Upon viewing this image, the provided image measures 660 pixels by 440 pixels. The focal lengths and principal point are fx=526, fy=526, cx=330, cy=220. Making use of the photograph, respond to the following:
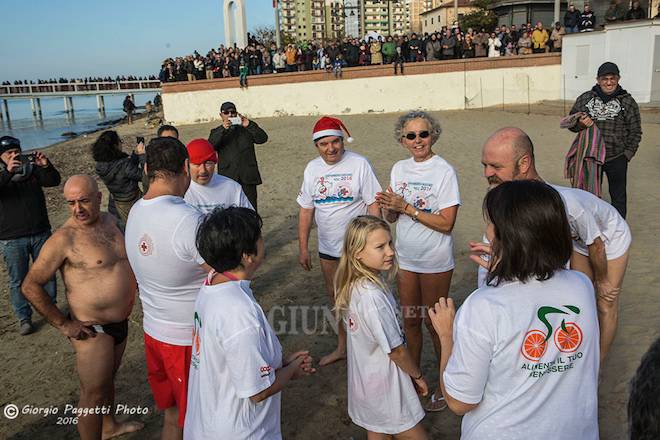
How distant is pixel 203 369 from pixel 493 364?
118cm

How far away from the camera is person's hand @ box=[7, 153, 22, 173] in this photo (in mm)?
5164

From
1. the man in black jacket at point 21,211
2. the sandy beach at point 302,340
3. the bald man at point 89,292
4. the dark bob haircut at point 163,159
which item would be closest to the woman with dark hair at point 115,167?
the man in black jacket at point 21,211

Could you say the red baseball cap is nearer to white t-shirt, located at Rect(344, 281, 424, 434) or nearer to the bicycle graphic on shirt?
white t-shirt, located at Rect(344, 281, 424, 434)

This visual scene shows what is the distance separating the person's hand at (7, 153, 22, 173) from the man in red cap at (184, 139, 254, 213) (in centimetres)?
199

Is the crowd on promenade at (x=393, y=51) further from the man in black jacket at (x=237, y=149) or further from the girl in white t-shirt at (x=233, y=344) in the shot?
the girl in white t-shirt at (x=233, y=344)

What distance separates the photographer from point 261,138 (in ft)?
23.9

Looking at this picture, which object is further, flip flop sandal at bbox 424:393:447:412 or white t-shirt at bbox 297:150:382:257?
white t-shirt at bbox 297:150:382:257

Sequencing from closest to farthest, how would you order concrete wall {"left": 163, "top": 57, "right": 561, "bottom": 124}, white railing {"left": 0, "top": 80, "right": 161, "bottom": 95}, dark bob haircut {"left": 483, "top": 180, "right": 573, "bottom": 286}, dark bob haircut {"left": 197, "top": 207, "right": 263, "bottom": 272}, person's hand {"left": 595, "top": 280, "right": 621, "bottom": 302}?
1. dark bob haircut {"left": 483, "top": 180, "right": 573, "bottom": 286}
2. dark bob haircut {"left": 197, "top": 207, "right": 263, "bottom": 272}
3. person's hand {"left": 595, "top": 280, "right": 621, "bottom": 302}
4. concrete wall {"left": 163, "top": 57, "right": 561, "bottom": 124}
5. white railing {"left": 0, "top": 80, "right": 161, "bottom": 95}

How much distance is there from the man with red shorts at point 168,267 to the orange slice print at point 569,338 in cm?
175

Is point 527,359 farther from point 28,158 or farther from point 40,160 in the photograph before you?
point 28,158

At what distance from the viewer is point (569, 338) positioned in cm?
182

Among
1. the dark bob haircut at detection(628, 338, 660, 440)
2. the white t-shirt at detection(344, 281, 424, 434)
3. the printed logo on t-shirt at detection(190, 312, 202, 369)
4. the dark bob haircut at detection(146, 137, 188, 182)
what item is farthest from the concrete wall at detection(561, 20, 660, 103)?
the dark bob haircut at detection(628, 338, 660, 440)

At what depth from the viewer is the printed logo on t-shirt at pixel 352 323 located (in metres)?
2.80

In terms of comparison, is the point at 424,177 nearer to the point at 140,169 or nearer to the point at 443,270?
the point at 443,270
